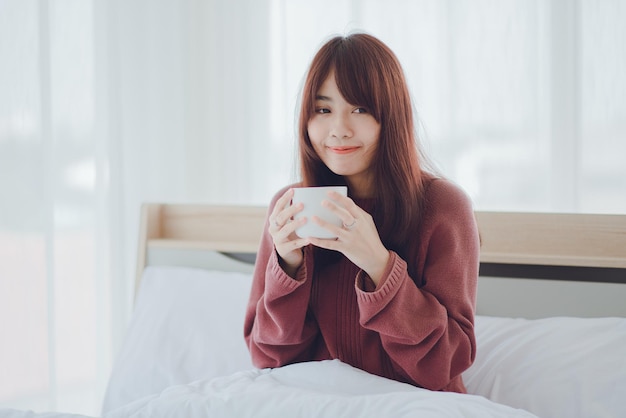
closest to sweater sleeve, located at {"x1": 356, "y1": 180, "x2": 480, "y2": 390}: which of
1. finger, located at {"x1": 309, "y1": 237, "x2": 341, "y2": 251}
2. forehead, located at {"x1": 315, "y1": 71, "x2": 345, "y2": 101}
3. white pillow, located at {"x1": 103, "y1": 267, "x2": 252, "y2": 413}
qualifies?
finger, located at {"x1": 309, "y1": 237, "x2": 341, "y2": 251}

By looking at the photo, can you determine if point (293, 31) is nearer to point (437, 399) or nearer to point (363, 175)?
point (363, 175)

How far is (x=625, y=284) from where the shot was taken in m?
1.31

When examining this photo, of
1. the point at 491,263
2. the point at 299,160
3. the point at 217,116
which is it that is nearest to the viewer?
the point at 299,160

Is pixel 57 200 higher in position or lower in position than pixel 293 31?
lower

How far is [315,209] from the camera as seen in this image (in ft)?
3.12

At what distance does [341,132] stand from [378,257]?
0.23m

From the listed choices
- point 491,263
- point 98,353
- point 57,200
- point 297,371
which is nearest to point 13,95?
point 57,200

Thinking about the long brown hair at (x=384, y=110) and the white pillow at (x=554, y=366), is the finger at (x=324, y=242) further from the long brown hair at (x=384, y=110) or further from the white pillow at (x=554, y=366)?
the white pillow at (x=554, y=366)

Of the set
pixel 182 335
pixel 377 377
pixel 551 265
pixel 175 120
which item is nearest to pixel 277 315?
pixel 377 377

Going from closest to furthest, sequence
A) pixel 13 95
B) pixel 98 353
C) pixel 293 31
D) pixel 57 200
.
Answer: pixel 13 95 → pixel 57 200 → pixel 98 353 → pixel 293 31

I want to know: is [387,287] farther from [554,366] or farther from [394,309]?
[554,366]

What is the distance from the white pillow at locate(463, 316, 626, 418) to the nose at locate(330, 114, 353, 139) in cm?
52

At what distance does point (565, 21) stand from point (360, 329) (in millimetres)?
1046

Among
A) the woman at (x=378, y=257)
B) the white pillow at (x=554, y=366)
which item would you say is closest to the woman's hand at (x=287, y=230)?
the woman at (x=378, y=257)
